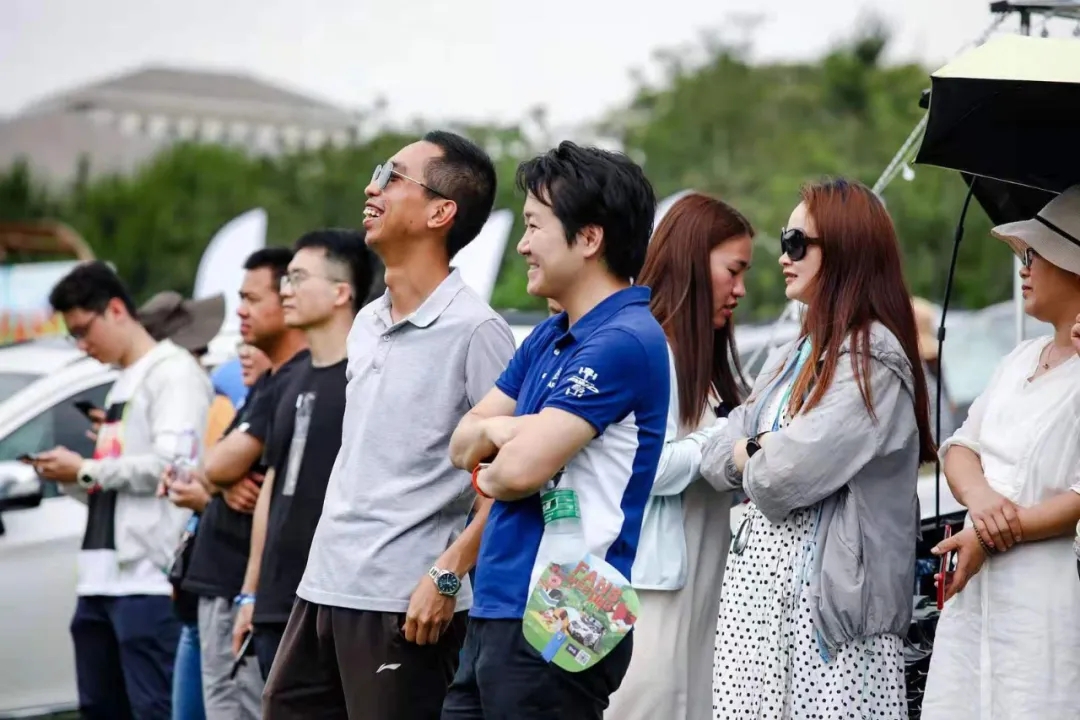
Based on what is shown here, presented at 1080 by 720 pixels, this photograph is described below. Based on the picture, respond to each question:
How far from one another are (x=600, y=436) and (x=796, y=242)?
3.82 ft

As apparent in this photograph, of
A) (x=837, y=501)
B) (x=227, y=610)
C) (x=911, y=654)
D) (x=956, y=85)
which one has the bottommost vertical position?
(x=227, y=610)

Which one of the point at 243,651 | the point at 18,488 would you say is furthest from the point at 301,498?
the point at 18,488

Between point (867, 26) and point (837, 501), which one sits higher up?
point (867, 26)

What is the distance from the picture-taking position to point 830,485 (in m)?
4.21

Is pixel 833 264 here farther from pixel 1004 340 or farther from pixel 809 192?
pixel 1004 340

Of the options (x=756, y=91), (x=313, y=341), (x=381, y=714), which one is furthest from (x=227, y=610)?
(x=756, y=91)

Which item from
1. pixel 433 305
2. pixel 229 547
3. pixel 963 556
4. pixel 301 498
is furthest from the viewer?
pixel 229 547

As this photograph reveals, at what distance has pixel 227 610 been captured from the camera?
5.86 m

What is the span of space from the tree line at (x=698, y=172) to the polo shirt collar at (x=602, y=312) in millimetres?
16765

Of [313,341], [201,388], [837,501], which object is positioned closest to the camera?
[837,501]

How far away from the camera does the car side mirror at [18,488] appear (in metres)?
7.36

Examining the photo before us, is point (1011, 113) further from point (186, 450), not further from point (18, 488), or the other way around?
point (18, 488)

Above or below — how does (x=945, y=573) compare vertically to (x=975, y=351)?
above

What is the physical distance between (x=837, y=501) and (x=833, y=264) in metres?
0.65
